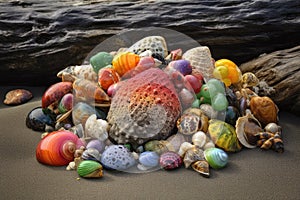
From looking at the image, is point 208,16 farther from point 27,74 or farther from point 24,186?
point 24,186

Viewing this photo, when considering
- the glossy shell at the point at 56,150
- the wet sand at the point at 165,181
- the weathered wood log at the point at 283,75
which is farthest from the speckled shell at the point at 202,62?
the glossy shell at the point at 56,150

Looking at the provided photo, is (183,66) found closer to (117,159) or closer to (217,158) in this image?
(217,158)

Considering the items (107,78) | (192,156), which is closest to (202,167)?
(192,156)

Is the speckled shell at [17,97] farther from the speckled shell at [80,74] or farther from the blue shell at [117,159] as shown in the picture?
the blue shell at [117,159]

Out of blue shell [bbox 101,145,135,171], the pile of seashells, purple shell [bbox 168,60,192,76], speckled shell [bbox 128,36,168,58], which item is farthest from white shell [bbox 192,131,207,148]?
speckled shell [bbox 128,36,168,58]

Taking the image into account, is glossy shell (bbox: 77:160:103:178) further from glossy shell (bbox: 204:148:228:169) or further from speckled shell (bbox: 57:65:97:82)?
speckled shell (bbox: 57:65:97:82)

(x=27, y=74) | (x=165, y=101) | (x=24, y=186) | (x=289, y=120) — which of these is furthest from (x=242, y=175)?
(x=27, y=74)
